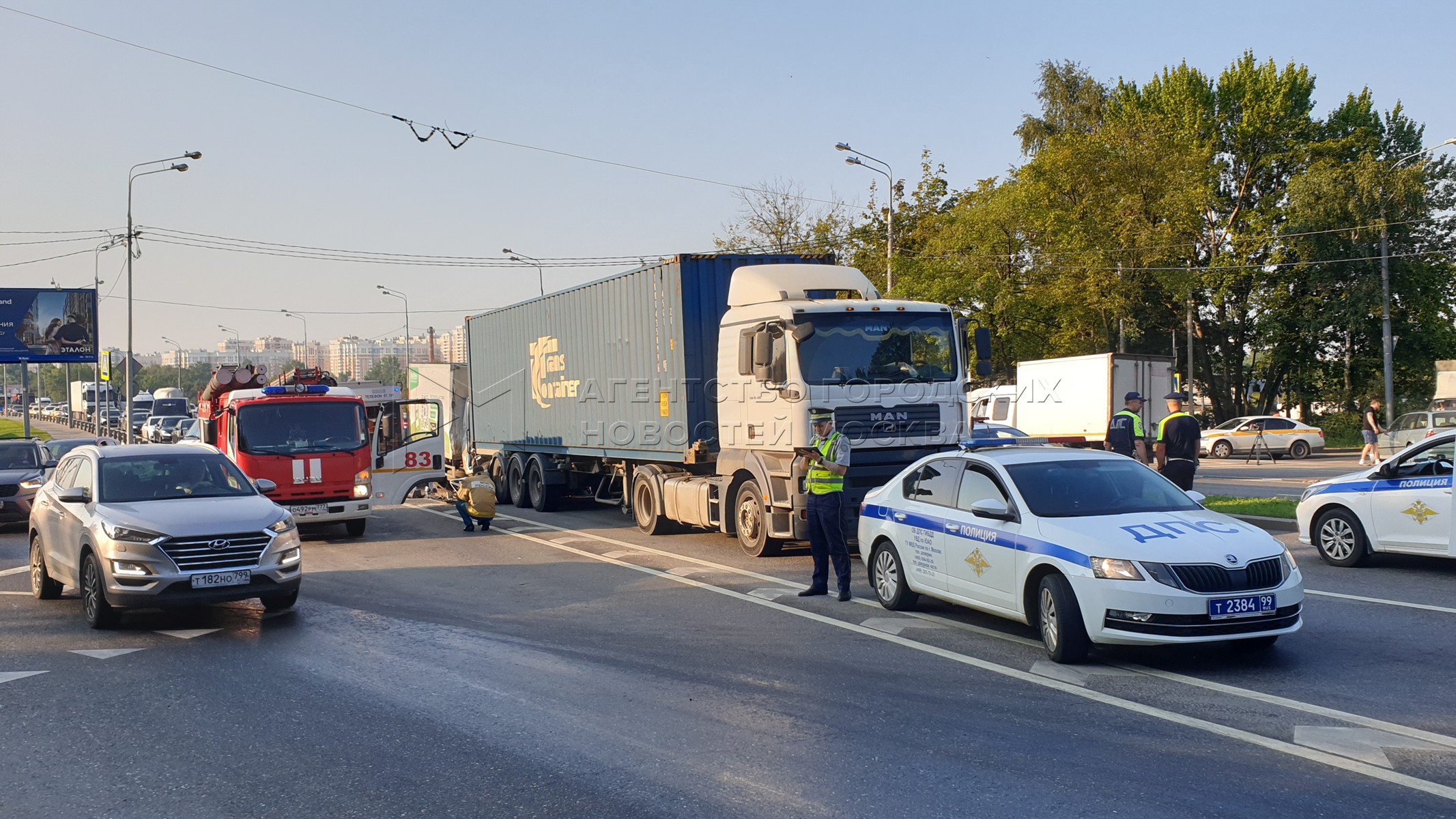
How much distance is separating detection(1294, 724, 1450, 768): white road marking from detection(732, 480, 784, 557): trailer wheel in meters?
7.82

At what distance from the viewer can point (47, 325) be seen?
42250mm

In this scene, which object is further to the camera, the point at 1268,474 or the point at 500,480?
the point at 1268,474

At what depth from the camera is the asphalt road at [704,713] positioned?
5133mm

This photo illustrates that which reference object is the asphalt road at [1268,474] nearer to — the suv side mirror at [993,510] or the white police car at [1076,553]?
the white police car at [1076,553]

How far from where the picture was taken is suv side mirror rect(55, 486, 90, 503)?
391 inches

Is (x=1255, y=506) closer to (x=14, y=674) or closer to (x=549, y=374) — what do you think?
(x=549, y=374)

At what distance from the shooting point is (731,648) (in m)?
8.43

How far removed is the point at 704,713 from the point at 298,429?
1209 centimetres

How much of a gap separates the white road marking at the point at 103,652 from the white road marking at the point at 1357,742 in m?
8.03

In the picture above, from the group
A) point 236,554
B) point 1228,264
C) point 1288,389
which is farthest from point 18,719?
point 1288,389

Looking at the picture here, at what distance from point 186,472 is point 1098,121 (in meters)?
47.4

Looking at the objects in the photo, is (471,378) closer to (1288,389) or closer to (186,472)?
(186,472)

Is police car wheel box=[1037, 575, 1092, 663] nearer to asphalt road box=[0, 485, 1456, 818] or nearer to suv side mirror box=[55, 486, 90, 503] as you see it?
asphalt road box=[0, 485, 1456, 818]

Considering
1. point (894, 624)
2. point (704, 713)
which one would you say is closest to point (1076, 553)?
point (894, 624)
